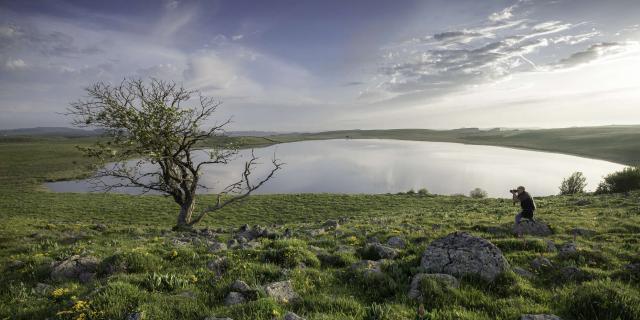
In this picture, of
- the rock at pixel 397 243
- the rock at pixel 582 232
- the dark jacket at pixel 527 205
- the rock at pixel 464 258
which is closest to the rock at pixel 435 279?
the rock at pixel 464 258

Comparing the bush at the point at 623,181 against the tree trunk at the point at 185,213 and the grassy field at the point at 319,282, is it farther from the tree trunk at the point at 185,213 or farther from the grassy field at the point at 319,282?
the tree trunk at the point at 185,213

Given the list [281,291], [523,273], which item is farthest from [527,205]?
[281,291]

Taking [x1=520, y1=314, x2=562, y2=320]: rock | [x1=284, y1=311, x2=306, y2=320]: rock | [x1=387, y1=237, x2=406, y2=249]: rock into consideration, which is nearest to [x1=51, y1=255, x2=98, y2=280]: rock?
[x1=284, y1=311, x2=306, y2=320]: rock

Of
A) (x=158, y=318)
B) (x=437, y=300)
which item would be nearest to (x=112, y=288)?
(x=158, y=318)

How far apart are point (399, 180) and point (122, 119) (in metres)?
71.1

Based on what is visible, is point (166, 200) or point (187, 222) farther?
point (166, 200)

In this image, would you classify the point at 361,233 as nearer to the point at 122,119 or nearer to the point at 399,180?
the point at 122,119

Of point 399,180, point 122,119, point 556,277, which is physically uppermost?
point 122,119

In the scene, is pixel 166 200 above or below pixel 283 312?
below

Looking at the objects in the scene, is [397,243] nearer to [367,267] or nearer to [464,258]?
[367,267]

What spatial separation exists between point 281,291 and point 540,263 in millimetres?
7369

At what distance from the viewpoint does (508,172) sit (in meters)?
89.8

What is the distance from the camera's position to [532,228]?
48.4ft

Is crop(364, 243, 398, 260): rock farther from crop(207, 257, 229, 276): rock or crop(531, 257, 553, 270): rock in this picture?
crop(207, 257, 229, 276): rock
